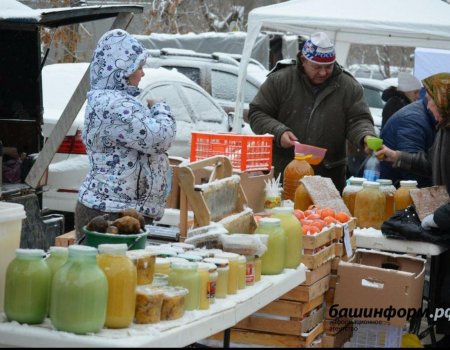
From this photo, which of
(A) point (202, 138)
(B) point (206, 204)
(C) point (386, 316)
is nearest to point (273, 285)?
(B) point (206, 204)

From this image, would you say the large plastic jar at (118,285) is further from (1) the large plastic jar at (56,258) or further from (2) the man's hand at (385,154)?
(2) the man's hand at (385,154)

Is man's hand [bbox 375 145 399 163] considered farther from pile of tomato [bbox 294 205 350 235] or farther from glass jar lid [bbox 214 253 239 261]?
glass jar lid [bbox 214 253 239 261]

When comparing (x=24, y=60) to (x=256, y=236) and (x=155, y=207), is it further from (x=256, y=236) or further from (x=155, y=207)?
(x=256, y=236)

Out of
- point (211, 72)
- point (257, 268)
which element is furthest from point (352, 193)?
point (211, 72)

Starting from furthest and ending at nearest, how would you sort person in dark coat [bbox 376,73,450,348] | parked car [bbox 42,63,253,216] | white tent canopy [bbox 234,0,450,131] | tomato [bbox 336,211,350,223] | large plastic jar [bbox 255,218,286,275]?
white tent canopy [bbox 234,0,450,131] → parked car [bbox 42,63,253,216] → tomato [bbox 336,211,350,223] → person in dark coat [bbox 376,73,450,348] → large plastic jar [bbox 255,218,286,275]

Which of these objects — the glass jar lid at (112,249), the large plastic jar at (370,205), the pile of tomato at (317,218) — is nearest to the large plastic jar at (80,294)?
the glass jar lid at (112,249)

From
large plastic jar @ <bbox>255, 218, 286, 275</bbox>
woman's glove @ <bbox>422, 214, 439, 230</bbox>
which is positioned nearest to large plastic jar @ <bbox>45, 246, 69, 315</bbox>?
large plastic jar @ <bbox>255, 218, 286, 275</bbox>

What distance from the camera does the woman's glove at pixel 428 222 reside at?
20.0 feet

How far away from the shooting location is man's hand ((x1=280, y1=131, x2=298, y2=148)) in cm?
748

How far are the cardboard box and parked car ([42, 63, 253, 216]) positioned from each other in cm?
301

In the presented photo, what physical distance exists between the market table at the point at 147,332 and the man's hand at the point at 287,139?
322 centimetres

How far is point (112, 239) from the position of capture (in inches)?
161

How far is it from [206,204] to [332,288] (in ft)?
4.72

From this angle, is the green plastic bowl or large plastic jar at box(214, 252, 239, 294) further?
large plastic jar at box(214, 252, 239, 294)
